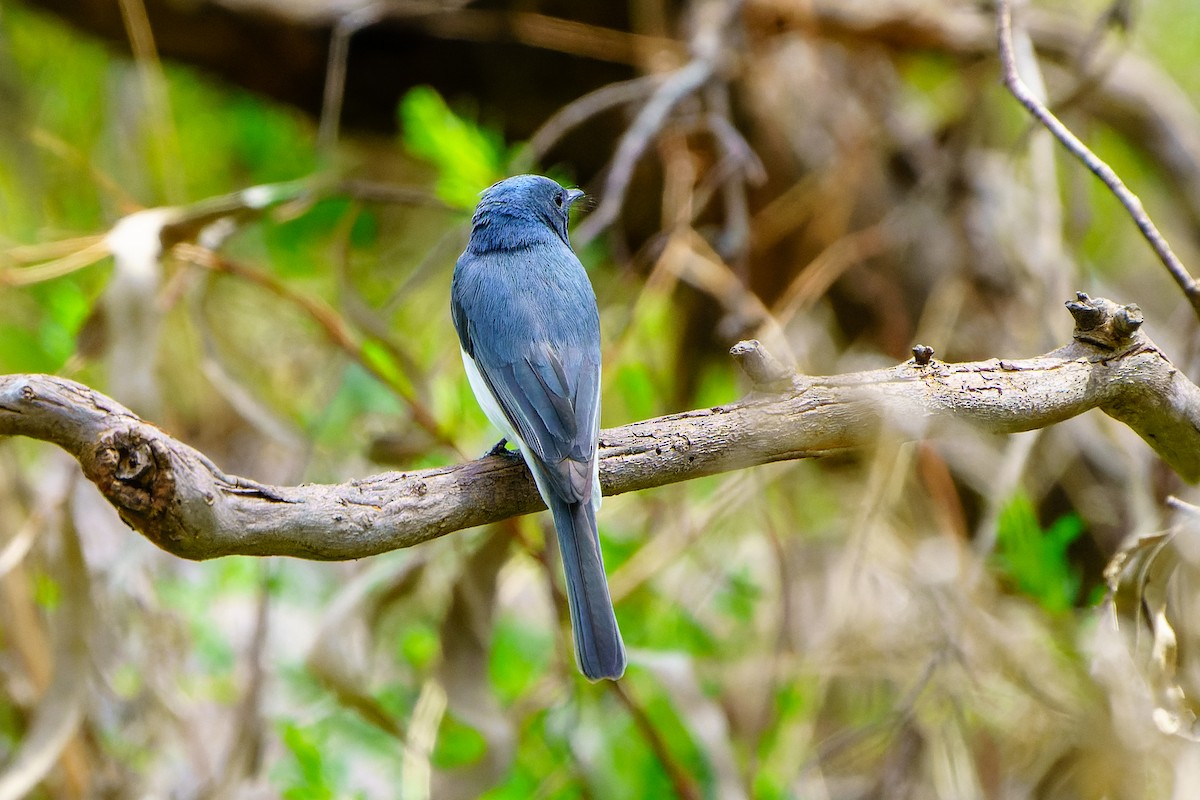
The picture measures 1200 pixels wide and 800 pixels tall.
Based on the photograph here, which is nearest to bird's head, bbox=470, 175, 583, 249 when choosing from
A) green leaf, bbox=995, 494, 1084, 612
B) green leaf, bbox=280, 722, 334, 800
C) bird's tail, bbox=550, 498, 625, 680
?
bird's tail, bbox=550, 498, 625, 680

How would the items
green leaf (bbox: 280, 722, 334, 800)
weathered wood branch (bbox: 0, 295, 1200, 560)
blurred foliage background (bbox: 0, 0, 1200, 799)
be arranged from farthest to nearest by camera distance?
blurred foliage background (bbox: 0, 0, 1200, 799)
green leaf (bbox: 280, 722, 334, 800)
weathered wood branch (bbox: 0, 295, 1200, 560)

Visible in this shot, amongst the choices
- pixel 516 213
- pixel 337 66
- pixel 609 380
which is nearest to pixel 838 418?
pixel 516 213

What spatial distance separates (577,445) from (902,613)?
103 inches

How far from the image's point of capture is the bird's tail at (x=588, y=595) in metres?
2.37

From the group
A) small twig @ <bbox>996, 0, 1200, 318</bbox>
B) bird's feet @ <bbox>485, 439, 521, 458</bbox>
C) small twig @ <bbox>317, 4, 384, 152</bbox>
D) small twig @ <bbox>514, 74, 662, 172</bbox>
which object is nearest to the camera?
small twig @ <bbox>996, 0, 1200, 318</bbox>

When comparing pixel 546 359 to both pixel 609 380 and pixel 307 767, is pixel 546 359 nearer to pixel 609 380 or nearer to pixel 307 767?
pixel 609 380

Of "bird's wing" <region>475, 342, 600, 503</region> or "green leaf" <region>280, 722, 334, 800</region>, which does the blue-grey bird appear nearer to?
"bird's wing" <region>475, 342, 600, 503</region>

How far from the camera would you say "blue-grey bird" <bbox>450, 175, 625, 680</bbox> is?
239 cm

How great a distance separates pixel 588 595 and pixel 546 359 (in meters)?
0.67

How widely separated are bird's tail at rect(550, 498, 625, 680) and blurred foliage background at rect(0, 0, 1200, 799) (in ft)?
2.80

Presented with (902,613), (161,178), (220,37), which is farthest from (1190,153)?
(161,178)

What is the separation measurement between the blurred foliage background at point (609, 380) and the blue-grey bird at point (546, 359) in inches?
21.5

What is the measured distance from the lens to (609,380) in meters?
3.96

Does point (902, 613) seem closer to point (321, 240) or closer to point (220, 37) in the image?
point (321, 240)
